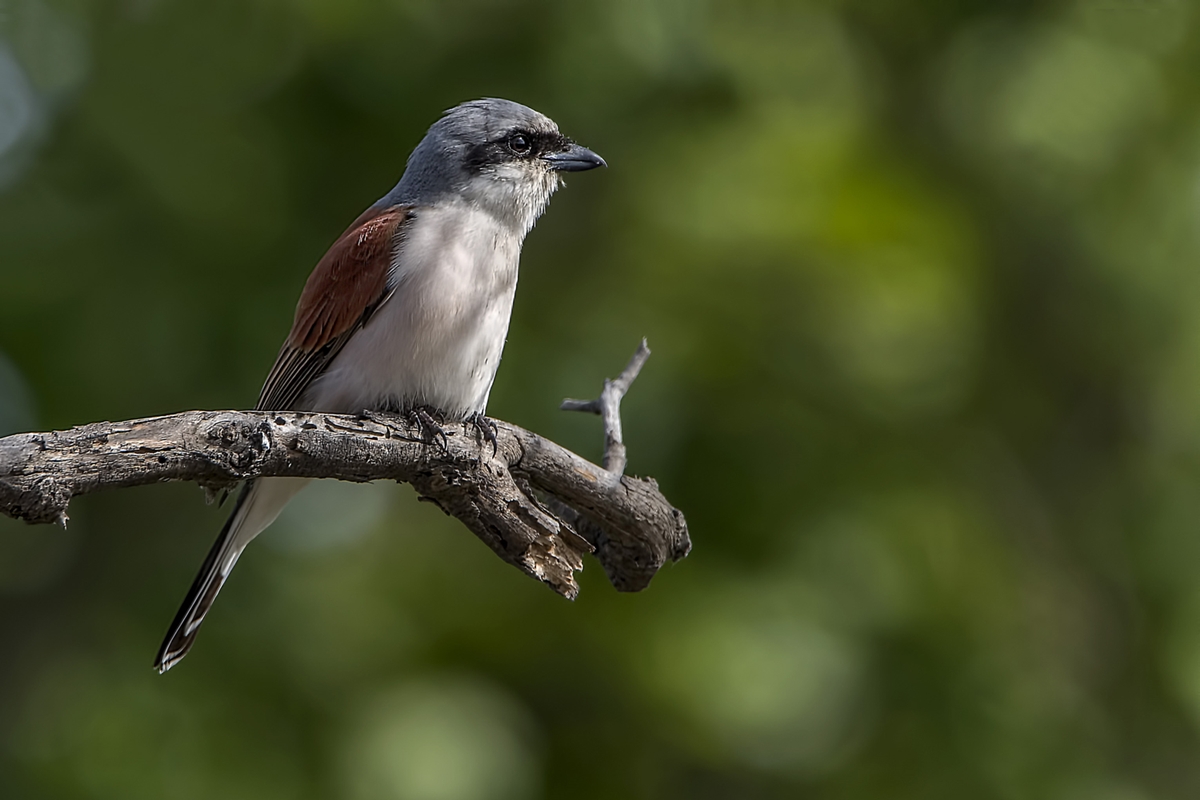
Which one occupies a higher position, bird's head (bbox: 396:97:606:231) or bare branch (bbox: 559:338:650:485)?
bird's head (bbox: 396:97:606:231)

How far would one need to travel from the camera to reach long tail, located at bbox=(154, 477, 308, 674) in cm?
457

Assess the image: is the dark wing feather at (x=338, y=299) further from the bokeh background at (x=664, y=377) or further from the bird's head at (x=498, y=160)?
the bokeh background at (x=664, y=377)


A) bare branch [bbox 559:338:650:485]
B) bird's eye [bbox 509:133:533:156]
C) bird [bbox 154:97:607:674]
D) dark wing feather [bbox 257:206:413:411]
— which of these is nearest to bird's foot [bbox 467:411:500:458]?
bare branch [bbox 559:338:650:485]

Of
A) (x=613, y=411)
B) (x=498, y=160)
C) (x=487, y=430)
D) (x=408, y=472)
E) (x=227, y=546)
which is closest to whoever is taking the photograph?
(x=408, y=472)

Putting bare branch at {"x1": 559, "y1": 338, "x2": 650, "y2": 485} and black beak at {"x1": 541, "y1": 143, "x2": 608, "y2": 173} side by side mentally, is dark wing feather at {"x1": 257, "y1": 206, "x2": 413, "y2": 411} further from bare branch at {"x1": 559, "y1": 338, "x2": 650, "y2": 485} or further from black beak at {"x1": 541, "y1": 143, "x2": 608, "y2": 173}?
bare branch at {"x1": 559, "y1": 338, "x2": 650, "y2": 485}

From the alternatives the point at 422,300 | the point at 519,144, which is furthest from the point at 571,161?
the point at 422,300

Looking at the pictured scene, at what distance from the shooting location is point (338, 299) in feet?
15.1

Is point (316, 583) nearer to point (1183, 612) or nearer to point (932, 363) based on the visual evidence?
point (932, 363)

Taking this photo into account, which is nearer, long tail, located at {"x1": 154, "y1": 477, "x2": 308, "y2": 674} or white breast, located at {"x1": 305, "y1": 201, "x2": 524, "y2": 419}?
white breast, located at {"x1": 305, "y1": 201, "x2": 524, "y2": 419}

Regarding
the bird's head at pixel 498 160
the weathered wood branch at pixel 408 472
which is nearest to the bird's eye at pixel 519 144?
the bird's head at pixel 498 160

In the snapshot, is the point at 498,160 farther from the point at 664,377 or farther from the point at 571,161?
the point at 664,377

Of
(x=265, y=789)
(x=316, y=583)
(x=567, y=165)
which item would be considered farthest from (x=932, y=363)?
(x=265, y=789)

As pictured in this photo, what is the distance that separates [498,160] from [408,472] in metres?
1.92

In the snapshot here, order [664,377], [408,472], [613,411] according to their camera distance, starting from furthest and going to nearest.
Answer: [664,377]
[613,411]
[408,472]
